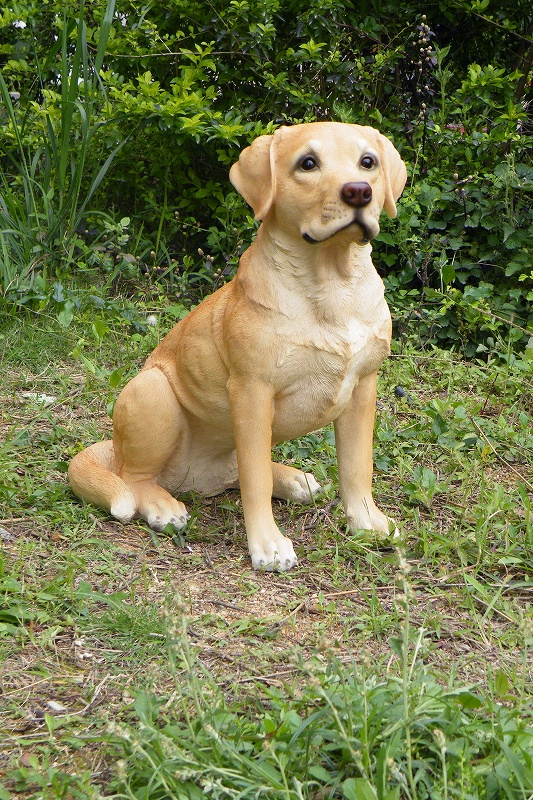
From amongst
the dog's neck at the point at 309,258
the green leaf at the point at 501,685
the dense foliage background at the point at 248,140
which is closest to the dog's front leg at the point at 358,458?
the dog's neck at the point at 309,258

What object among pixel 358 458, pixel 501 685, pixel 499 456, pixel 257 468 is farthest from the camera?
pixel 499 456

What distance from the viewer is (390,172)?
2.94m

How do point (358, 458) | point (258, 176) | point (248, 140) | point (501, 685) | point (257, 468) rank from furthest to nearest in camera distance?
point (248, 140) < point (358, 458) < point (257, 468) < point (258, 176) < point (501, 685)

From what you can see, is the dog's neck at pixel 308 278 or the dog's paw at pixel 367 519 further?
the dog's paw at pixel 367 519

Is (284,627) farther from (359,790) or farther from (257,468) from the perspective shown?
(359,790)

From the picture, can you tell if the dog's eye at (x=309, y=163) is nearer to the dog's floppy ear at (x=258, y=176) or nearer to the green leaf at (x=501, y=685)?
the dog's floppy ear at (x=258, y=176)

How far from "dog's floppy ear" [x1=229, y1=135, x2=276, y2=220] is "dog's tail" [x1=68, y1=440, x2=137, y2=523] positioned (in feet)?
3.60

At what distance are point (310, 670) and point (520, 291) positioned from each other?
12.2 feet

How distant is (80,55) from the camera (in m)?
5.10

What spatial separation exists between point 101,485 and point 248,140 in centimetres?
271

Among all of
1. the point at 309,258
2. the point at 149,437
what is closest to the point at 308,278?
the point at 309,258

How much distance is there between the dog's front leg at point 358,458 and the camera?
3168 mm

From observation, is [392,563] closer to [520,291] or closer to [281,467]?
[281,467]

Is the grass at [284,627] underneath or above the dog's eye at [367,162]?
underneath
